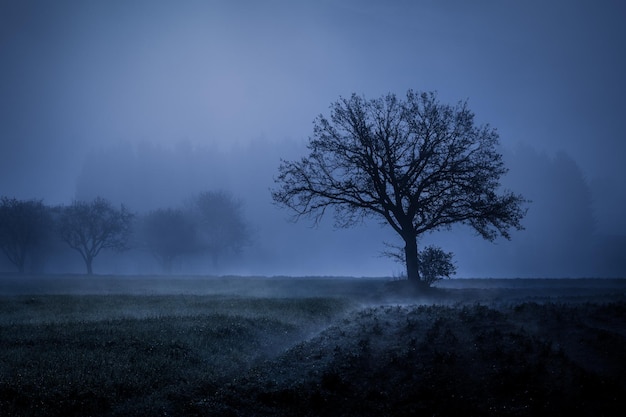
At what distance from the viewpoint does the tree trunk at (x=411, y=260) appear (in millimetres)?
26438

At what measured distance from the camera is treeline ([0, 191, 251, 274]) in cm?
7206

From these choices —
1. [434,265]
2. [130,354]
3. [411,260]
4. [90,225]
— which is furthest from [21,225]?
[130,354]

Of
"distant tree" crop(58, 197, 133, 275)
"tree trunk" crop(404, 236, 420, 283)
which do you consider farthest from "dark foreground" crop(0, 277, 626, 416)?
"distant tree" crop(58, 197, 133, 275)

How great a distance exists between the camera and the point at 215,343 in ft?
44.3

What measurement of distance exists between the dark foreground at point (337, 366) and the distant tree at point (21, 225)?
67321 millimetres

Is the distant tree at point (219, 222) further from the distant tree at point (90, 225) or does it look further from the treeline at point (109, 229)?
the distant tree at point (90, 225)

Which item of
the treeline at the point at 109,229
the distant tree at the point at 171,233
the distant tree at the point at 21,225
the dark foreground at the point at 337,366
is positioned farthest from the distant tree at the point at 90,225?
the dark foreground at the point at 337,366

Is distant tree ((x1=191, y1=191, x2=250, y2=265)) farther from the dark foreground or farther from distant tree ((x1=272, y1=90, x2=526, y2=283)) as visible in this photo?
the dark foreground

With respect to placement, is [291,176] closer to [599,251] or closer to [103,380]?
[103,380]

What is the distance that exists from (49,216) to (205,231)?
30.1m

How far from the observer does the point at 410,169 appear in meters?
27.0

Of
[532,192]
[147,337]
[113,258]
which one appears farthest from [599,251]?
[113,258]

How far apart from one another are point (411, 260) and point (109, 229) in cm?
6652

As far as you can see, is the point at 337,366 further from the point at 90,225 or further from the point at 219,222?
the point at 90,225
